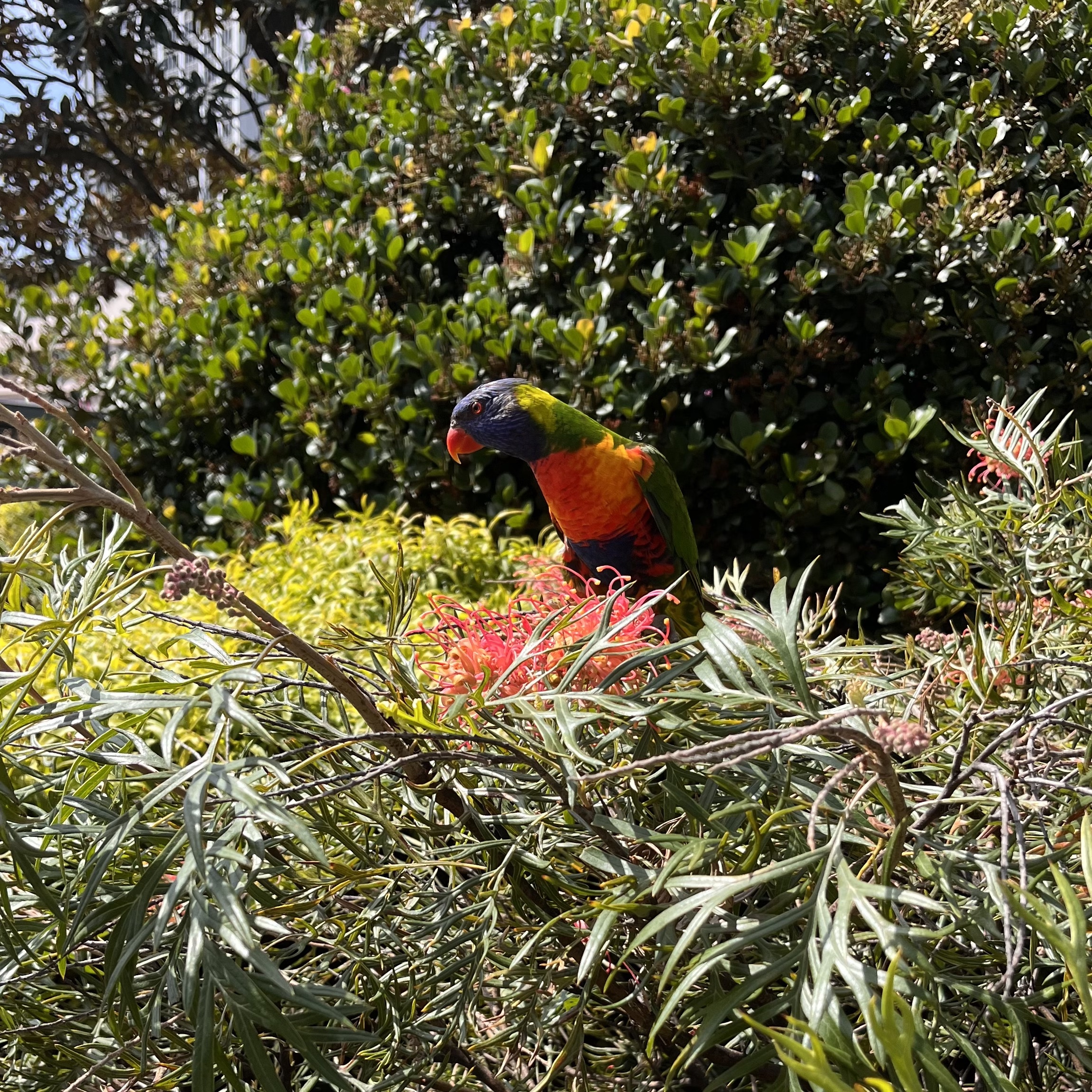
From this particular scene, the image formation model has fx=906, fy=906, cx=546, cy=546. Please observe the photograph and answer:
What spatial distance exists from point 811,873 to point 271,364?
266 centimetres

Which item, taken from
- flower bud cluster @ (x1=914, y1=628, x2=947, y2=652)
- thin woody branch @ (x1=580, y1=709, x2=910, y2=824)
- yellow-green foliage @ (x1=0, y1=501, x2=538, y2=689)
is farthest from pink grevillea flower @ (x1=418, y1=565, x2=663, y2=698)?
yellow-green foliage @ (x1=0, y1=501, x2=538, y2=689)

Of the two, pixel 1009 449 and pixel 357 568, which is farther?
pixel 357 568

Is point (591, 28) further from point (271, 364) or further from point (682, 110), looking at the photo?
point (271, 364)

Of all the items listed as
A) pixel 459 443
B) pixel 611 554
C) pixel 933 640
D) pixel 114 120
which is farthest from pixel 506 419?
pixel 114 120

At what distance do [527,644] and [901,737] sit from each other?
21 centimetres

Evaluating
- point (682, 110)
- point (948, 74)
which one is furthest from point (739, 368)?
point (948, 74)

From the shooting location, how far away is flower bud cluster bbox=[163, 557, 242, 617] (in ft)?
1.21

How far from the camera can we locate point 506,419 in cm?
140

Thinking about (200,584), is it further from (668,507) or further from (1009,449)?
(668,507)

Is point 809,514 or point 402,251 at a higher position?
point 402,251

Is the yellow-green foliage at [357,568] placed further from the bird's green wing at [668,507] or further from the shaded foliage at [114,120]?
the shaded foliage at [114,120]

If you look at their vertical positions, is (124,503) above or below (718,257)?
above

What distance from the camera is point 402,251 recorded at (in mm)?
2496

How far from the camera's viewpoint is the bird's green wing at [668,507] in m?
1.39
